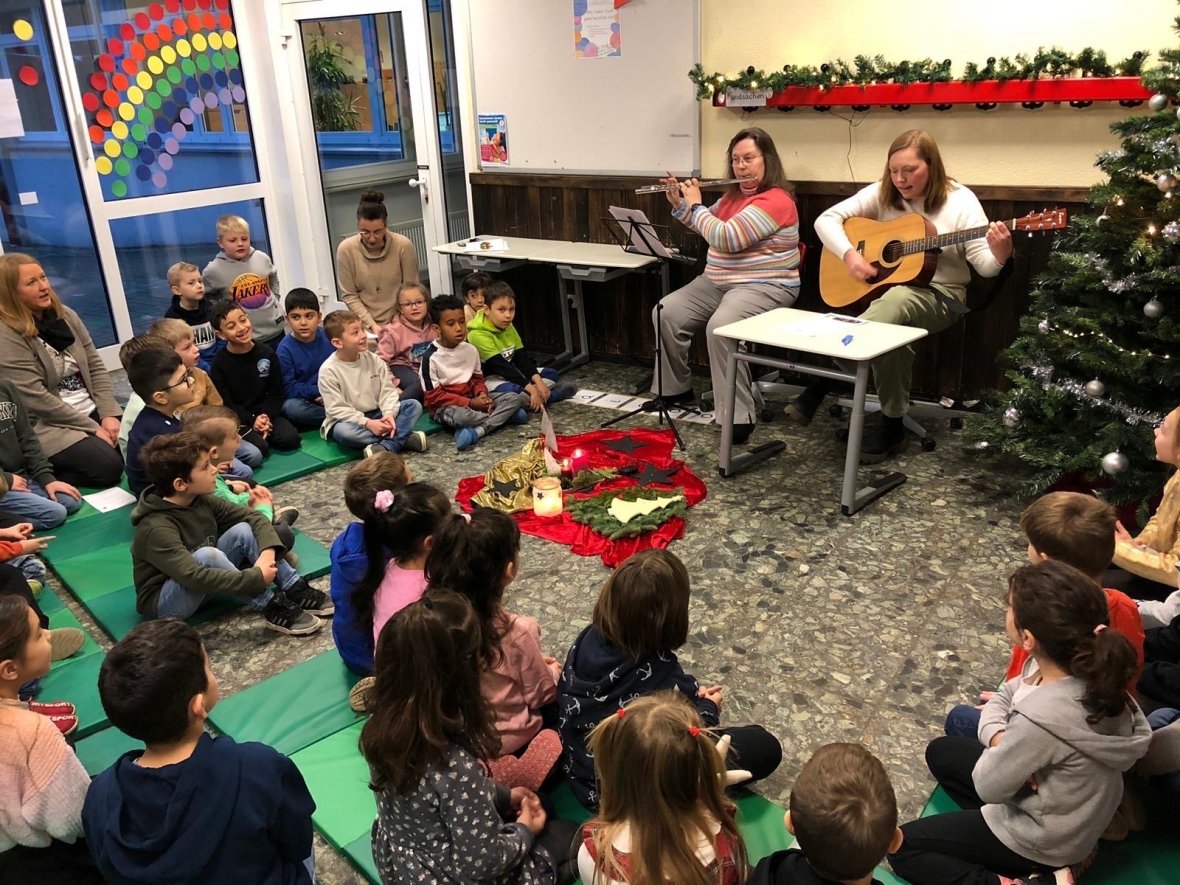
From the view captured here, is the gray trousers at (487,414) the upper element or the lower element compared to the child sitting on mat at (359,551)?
lower

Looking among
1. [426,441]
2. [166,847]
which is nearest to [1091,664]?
[166,847]

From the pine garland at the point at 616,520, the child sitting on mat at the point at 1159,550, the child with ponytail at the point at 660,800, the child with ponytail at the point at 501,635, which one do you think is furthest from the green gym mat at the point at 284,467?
the child sitting on mat at the point at 1159,550

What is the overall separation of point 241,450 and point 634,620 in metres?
2.78

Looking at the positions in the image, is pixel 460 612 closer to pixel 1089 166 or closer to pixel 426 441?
pixel 426 441

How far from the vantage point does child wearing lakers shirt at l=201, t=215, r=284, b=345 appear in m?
5.00

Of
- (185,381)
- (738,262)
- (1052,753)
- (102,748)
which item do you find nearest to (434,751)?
(1052,753)

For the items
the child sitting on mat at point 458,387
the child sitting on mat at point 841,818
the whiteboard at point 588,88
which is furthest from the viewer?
the whiteboard at point 588,88

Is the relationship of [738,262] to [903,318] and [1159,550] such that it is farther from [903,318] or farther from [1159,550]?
[1159,550]

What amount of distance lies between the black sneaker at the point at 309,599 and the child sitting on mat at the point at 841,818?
1.95m

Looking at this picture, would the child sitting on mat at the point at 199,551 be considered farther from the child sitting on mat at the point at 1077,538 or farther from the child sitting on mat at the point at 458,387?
the child sitting on mat at the point at 1077,538

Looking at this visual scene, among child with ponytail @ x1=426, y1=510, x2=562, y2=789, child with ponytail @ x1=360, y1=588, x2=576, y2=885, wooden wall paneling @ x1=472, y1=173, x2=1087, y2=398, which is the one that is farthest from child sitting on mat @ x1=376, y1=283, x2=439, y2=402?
child with ponytail @ x1=360, y1=588, x2=576, y2=885

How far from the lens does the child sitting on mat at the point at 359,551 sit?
2.38 m

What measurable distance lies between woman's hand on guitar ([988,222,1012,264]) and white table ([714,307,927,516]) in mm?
484

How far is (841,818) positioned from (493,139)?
4.93 metres
